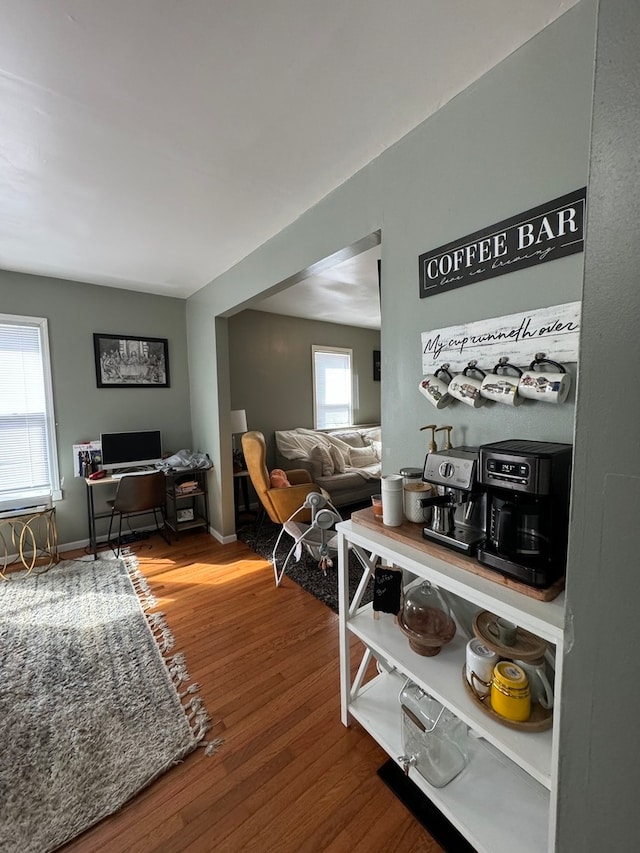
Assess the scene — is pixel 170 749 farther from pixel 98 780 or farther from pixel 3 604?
pixel 3 604

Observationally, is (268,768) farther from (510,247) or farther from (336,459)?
(336,459)

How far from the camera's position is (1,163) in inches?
62.4

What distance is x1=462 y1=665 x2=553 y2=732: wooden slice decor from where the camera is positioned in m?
0.93

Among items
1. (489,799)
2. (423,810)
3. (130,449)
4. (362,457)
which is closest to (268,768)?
(423,810)

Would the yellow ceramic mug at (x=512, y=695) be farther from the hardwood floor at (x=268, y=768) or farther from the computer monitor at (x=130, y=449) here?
the computer monitor at (x=130, y=449)

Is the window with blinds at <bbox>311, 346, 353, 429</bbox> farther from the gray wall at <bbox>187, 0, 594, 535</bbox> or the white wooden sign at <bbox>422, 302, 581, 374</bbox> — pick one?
the white wooden sign at <bbox>422, 302, 581, 374</bbox>

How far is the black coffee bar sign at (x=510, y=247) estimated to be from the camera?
100 centimetres

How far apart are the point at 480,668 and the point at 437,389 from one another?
3.01ft

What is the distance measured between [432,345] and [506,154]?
2.07ft

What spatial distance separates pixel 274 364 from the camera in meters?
4.55

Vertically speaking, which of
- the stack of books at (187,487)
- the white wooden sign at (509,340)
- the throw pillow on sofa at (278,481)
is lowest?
the stack of books at (187,487)

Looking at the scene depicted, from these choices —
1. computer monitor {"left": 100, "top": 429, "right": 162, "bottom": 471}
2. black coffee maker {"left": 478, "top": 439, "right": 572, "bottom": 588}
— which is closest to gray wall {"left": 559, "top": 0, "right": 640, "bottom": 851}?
black coffee maker {"left": 478, "top": 439, "right": 572, "bottom": 588}

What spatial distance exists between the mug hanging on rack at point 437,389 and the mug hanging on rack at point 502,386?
0.15 metres

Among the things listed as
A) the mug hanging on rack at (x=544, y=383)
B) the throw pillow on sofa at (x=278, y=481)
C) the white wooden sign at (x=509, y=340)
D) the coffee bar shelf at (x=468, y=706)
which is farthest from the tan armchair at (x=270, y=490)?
the mug hanging on rack at (x=544, y=383)
